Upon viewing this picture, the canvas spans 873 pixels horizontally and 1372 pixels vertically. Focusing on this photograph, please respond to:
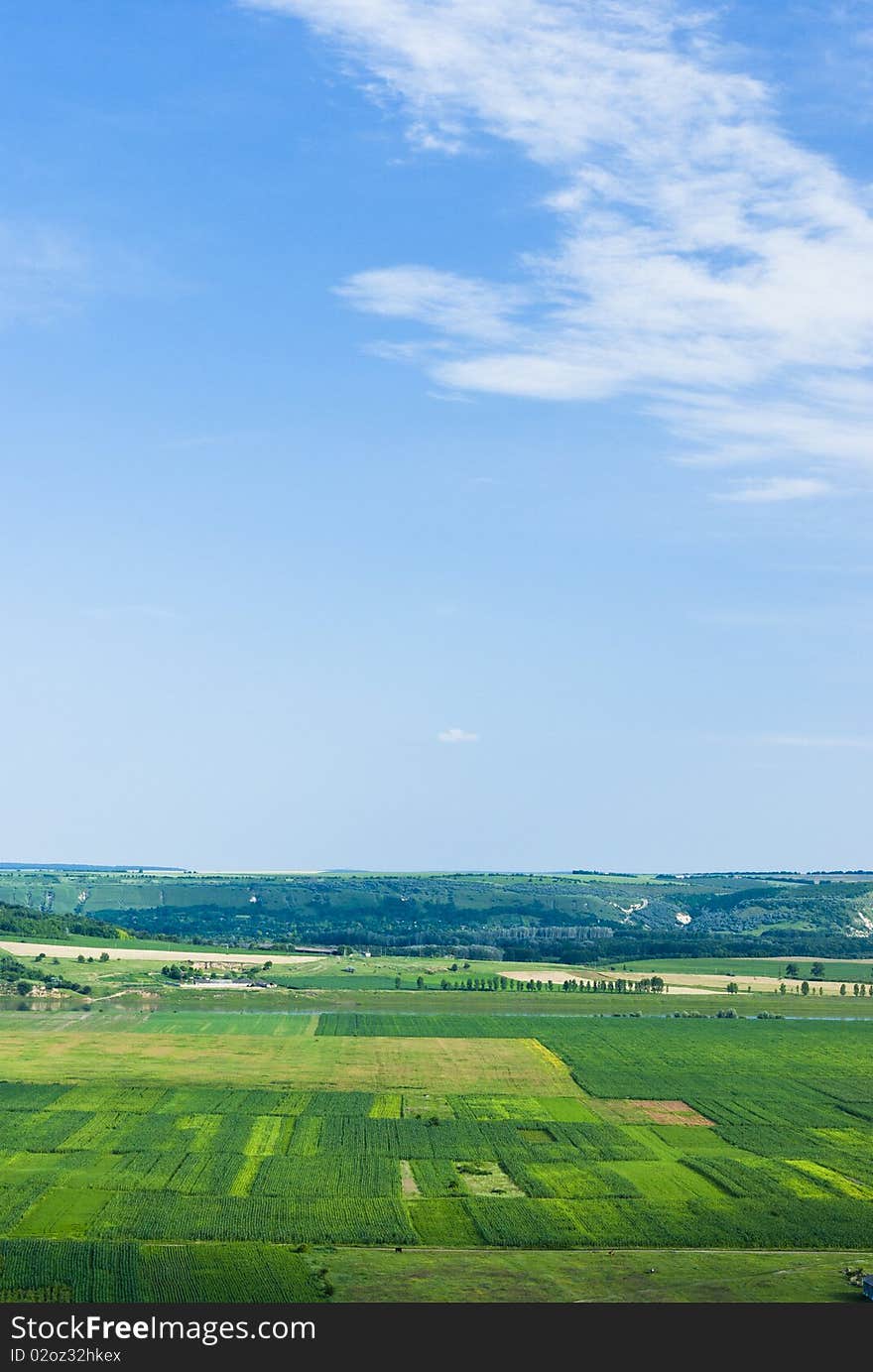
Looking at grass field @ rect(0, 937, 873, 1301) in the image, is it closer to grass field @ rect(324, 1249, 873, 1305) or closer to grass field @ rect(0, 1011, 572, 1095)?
grass field @ rect(324, 1249, 873, 1305)

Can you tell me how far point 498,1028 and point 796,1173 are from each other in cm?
6527

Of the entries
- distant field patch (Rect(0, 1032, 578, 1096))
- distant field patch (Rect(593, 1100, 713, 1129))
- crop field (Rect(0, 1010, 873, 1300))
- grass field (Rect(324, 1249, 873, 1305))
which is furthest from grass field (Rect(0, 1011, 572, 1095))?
grass field (Rect(324, 1249, 873, 1305))

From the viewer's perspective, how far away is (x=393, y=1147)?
9569 centimetres

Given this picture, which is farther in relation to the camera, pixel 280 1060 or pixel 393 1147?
pixel 280 1060

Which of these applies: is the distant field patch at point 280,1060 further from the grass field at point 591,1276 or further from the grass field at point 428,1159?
the grass field at point 591,1276

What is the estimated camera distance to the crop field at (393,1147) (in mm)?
73812

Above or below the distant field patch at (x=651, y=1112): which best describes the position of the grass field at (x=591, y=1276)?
below

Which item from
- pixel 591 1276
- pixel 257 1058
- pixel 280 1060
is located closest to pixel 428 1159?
pixel 591 1276

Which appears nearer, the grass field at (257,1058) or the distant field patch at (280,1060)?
the distant field patch at (280,1060)

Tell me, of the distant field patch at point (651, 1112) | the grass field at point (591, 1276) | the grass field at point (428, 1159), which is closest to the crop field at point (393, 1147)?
the grass field at point (428, 1159)

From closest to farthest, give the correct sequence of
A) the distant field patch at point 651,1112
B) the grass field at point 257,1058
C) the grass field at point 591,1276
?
the grass field at point 591,1276
the distant field patch at point 651,1112
the grass field at point 257,1058

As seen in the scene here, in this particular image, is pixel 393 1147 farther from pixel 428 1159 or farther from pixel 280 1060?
pixel 280 1060

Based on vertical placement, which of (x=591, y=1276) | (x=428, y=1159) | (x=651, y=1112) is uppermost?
(x=651, y=1112)

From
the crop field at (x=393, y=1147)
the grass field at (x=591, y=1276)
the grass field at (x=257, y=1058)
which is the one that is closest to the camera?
the grass field at (x=591, y=1276)
